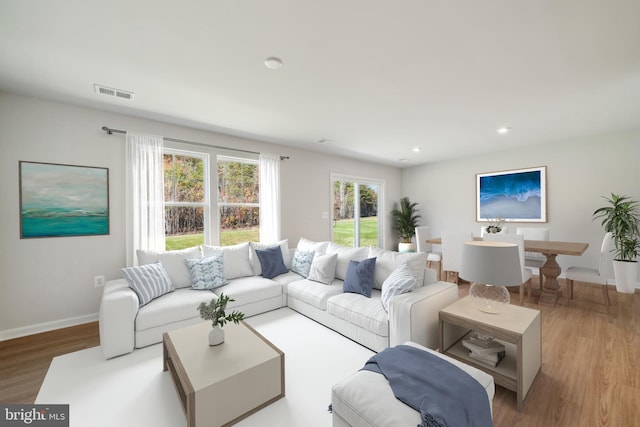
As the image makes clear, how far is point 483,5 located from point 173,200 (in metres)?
3.82

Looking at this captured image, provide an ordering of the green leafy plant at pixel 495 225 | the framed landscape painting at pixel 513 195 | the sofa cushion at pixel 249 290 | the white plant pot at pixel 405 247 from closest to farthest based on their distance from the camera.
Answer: the sofa cushion at pixel 249 290
the green leafy plant at pixel 495 225
the framed landscape painting at pixel 513 195
the white plant pot at pixel 405 247

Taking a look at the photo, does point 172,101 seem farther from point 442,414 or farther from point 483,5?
point 442,414

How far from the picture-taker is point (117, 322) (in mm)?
2258

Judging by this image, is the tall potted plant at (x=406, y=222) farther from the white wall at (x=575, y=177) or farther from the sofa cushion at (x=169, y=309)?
the sofa cushion at (x=169, y=309)

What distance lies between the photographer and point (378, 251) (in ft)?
10.0

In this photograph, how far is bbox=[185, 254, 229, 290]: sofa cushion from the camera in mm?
2988

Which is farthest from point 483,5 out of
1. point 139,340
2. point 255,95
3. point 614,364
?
point 139,340

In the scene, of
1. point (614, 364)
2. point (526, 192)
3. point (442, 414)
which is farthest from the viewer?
point (526, 192)

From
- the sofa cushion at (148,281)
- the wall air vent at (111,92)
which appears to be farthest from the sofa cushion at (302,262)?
the wall air vent at (111,92)

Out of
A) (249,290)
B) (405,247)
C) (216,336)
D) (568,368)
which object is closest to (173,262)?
(249,290)

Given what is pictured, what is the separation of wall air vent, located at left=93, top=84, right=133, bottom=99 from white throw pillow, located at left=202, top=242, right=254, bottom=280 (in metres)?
1.92

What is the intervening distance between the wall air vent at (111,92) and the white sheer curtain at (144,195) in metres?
0.60

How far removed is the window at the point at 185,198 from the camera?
3.51 m

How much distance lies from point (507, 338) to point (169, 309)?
9.47 ft
